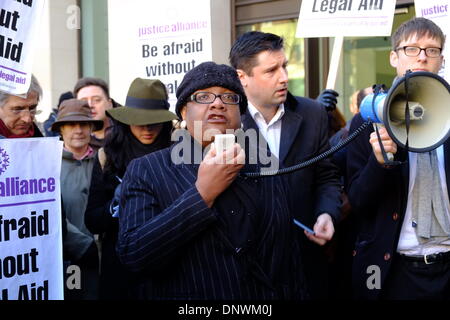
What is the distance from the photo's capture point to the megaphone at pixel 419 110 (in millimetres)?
2559

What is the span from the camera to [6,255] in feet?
9.78

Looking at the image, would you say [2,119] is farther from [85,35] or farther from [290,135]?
[85,35]

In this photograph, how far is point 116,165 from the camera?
3.72 m

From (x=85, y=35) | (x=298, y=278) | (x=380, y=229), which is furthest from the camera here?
(x=85, y=35)

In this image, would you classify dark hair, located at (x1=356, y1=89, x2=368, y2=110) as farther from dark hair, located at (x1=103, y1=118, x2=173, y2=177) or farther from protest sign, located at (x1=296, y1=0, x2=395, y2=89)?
dark hair, located at (x1=103, y1=118, x2=173, y2=177)

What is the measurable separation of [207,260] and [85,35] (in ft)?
24.2

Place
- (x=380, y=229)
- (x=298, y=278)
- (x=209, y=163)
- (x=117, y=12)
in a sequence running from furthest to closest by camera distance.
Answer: (x=117, y=12) → (x=380, y=229) → (x=298, y=278) → (x=209, y=163)

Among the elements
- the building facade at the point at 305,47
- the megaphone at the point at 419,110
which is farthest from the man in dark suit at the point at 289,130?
the building facade at the point at 305,47

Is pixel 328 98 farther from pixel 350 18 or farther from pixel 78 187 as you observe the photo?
pixel 78 187

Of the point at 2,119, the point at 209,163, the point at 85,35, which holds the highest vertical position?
the point at 85,35

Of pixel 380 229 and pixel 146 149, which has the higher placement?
pixel 146 149

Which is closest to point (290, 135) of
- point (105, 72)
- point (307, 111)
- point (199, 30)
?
point (307, 111)

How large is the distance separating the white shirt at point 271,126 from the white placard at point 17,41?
110cm

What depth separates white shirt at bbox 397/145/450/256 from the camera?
2852mm
